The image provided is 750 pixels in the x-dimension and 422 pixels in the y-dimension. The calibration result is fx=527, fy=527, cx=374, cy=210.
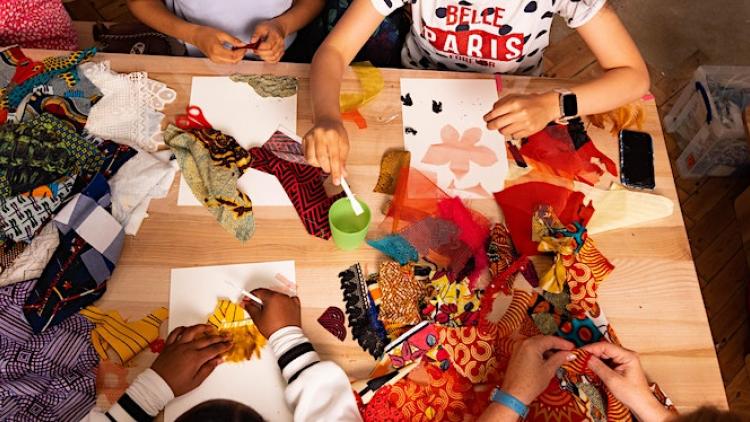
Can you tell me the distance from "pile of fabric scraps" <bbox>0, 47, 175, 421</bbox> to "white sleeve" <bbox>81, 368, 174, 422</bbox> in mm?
56

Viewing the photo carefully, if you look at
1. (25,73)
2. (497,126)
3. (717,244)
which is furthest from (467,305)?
(717,244)

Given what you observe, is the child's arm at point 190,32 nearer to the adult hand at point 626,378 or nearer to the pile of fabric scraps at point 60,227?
the pile of fabric scraps at point 60,227

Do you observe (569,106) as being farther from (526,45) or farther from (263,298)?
(263,298)

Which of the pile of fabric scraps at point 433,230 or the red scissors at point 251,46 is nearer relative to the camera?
the pile of fabric scraps at point 433,230

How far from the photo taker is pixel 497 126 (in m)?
0.95

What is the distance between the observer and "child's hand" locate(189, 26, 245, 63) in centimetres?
105

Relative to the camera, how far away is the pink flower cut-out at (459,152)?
1.02 m

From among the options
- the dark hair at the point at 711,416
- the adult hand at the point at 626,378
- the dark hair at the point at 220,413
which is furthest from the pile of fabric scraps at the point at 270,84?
the dark hair at the point at 711,416

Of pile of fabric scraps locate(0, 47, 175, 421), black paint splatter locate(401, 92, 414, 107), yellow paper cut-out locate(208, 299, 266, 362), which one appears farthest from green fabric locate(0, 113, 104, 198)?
black paint splatter locate(401, 92, 414, 107)

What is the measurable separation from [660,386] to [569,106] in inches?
20.1

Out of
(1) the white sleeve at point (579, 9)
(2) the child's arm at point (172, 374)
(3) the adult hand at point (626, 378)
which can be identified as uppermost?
(1) the white sleeve at point (579, 9)

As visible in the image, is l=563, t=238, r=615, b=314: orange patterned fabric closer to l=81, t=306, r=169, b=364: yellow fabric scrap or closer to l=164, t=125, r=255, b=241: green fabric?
l=164, t=125, r=255, b=241: green fabric

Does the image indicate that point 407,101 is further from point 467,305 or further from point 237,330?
point 237,330

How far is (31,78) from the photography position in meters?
1.02
